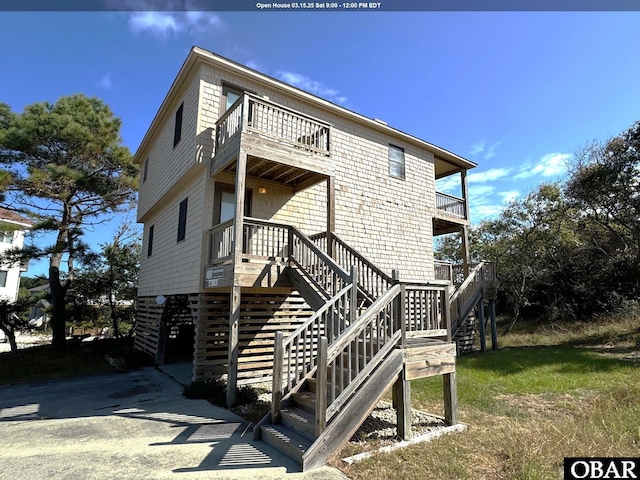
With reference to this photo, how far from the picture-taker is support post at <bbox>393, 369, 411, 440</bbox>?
5258 mm

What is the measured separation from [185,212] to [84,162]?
35.6 ft

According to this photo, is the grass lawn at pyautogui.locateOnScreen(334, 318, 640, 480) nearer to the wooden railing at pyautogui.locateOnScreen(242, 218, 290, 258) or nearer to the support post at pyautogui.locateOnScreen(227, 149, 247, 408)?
the support post at pyautogui.locateOnScreen(227, 149, 247, 408)

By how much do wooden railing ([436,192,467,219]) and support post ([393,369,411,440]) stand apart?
10.6 m

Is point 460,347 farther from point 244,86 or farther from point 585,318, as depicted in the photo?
point 244,86

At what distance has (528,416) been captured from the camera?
632 centimetres

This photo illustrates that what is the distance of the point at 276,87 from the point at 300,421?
30.4ft

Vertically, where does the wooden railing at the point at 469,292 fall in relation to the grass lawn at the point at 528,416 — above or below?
above

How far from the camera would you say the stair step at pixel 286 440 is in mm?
4486

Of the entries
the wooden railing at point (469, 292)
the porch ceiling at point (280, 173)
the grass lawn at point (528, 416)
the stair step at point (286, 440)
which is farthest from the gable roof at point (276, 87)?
the stair step at point (286, 440)

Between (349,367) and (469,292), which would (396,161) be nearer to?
(469,292)

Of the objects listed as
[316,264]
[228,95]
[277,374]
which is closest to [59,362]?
[228,95]

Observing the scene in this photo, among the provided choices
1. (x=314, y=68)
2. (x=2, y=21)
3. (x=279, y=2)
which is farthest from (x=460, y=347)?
(x=2, y=21)

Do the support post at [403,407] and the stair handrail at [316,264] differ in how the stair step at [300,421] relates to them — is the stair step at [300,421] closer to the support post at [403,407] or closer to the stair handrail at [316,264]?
the support post at [403,407]

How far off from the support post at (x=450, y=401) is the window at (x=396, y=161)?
891 cm
